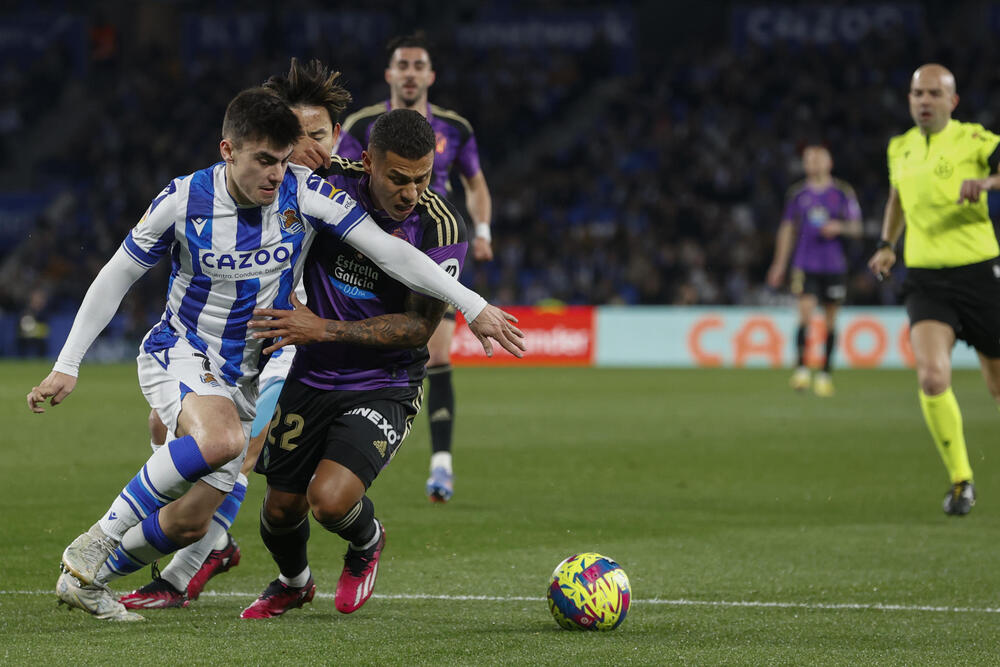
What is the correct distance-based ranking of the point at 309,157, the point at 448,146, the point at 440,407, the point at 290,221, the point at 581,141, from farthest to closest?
the point at 581,141
the point at 448,146
the point at 440,407
the point at 309,157
the point at 290,221

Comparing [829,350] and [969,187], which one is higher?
[969,187]

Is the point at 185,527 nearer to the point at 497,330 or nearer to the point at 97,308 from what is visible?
the point at 97,308

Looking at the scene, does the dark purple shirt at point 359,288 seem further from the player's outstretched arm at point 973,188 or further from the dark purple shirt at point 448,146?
the player's outstretched arm at point 973,188

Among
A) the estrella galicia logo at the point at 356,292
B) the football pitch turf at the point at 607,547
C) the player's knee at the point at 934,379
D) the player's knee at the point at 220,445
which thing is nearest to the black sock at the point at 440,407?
the football pitch turf at the point at 607,547

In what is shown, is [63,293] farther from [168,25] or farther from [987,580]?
[987,580]

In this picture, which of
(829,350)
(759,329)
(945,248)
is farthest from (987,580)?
(759,329)

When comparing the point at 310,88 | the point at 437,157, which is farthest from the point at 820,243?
the point at 310,88

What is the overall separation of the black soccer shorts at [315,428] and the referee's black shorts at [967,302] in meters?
4.04

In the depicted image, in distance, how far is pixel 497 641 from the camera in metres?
4.55

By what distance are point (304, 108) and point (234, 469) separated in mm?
1607

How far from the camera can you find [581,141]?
2912cm

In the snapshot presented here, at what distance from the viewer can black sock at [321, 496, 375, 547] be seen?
4.98 meters

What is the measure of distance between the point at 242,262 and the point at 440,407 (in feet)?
11.5

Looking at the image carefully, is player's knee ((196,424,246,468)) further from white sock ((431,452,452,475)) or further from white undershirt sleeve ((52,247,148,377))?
white sock ((431,452,452,475))
